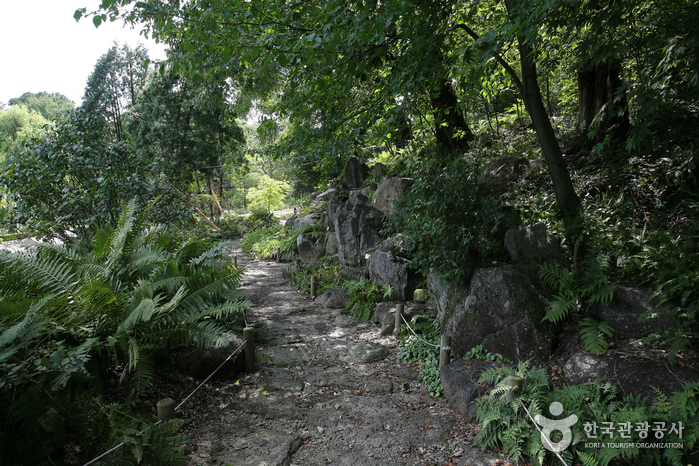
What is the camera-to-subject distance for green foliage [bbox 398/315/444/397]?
4.13 meters

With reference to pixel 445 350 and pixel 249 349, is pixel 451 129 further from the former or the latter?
pixel 249 349

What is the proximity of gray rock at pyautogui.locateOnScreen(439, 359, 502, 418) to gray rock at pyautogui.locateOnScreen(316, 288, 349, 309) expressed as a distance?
341cm

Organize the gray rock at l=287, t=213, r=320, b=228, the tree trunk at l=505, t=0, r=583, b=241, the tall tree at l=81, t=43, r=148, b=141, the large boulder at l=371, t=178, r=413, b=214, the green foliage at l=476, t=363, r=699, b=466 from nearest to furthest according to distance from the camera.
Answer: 1. the green foliage at l=476, t=363, r=699, b=466
2. the tree trunk at l=505, t=0, r=583, b=241
3. the large boulder at l=371, t=178, r=413, b=214
4. the gray rock at l=287, t=213, r=320, b=228
5. the tall tree at l=81, t=43, r=148, b=141

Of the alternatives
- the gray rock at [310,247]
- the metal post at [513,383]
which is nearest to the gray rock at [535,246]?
the metal post at [513,383]

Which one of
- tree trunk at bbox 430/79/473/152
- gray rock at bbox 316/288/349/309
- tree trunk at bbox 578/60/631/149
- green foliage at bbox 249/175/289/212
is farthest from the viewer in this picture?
green foliage at bbox 249/175/289/212

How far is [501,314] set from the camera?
4066mm

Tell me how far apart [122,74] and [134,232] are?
25.0 m

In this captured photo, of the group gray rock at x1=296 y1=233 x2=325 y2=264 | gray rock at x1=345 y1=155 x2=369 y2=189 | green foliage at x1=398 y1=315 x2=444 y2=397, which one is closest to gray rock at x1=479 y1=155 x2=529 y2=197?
green foliage at x1=398 y1=315 x2=444 y2=397

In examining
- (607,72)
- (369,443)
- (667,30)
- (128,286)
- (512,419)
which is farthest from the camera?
(607,72)

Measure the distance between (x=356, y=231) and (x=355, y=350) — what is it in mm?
3649

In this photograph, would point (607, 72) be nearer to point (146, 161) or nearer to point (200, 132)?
point (146, 161)

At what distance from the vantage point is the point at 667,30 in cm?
394

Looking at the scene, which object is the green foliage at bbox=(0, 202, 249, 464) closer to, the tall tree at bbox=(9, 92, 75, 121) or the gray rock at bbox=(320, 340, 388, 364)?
the gray rock at bbox=(320, 340, 388, 364)

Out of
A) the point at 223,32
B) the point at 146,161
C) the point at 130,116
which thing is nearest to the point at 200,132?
the point at 130,116
